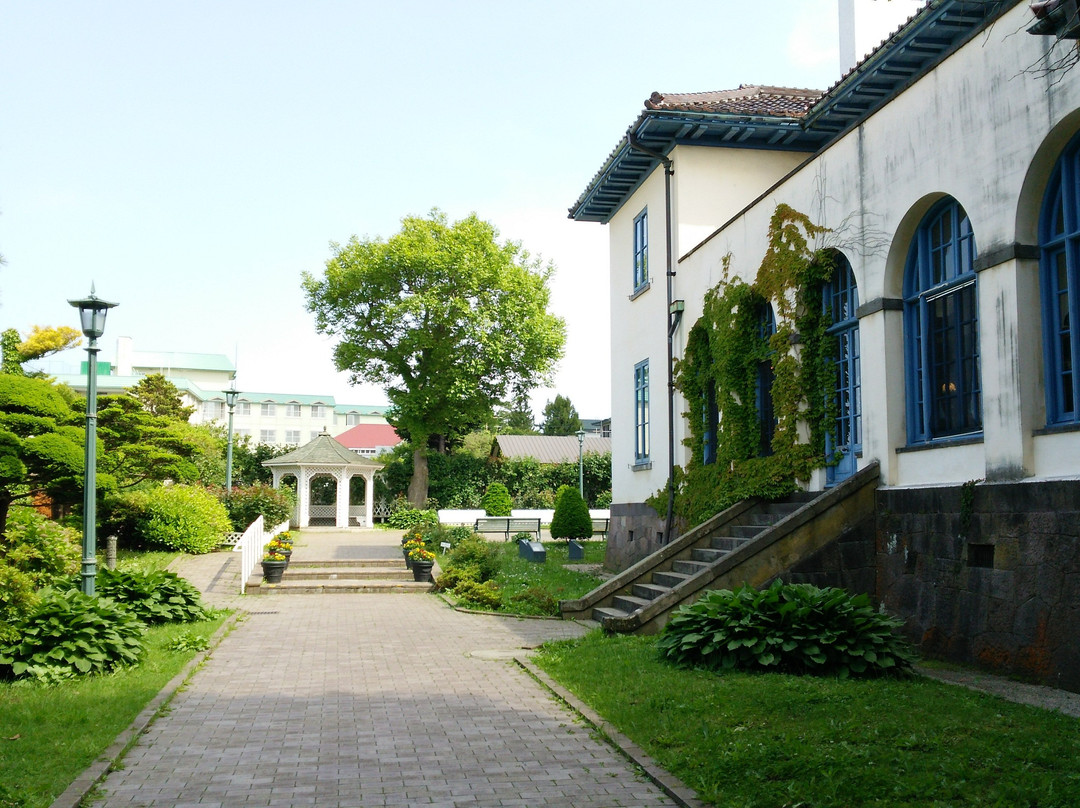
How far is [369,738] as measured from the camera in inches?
275

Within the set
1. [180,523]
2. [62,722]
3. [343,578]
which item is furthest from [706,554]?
[180,523]

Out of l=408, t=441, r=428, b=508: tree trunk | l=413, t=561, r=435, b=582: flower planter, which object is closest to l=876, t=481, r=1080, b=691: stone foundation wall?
l=413, t=561, r=435, b=582: flower planter

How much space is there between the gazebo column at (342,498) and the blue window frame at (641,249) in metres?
21.8

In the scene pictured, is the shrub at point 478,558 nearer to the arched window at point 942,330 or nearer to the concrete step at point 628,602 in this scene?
the concrete step at point 628,602

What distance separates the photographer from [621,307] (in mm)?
20172

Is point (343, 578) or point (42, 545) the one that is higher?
point (42, 545)

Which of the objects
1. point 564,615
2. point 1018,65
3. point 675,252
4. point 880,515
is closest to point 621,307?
point 675,252

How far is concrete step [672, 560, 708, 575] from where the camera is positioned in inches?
492

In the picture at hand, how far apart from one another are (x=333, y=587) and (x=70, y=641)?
10.0 meters

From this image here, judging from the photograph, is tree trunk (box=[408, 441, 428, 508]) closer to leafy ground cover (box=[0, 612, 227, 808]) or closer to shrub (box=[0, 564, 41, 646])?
leafy ground cover (box=[0, 612, 227, 808])

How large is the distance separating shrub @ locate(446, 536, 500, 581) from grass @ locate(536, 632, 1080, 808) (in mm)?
10603

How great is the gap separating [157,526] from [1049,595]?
67.2ft

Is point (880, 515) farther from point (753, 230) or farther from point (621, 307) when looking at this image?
point (621, 307)

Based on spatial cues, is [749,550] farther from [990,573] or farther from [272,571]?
[272,571]
